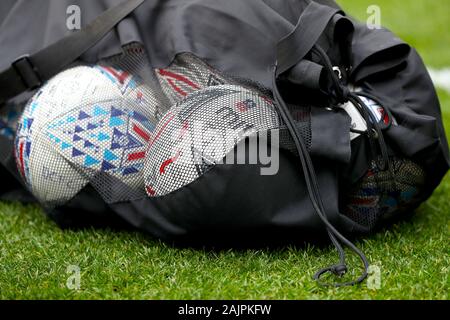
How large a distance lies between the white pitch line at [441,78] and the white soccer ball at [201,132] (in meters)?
2.90

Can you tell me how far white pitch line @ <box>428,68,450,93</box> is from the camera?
16.3 feet

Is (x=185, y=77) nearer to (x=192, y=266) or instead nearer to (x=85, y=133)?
(x=85, y=133)

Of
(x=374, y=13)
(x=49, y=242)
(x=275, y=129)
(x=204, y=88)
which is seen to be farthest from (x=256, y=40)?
(x=49, y=242)

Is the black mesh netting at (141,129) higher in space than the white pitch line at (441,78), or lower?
higher

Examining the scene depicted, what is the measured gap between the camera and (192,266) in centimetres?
230

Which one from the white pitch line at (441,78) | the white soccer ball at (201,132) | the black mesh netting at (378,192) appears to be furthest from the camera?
the white pitch line at (441,78)

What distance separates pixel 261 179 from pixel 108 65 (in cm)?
82

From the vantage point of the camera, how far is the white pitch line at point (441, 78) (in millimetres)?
4966

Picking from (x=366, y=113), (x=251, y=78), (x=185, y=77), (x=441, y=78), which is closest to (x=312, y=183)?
(x=366, y=113)

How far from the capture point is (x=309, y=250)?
7.96 feet

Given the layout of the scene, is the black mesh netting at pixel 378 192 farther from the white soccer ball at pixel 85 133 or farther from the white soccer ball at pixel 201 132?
the white soccer ball at pixel 85 133

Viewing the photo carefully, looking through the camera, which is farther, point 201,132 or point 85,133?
point 85,133

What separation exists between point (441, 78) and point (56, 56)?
3260 millimetres

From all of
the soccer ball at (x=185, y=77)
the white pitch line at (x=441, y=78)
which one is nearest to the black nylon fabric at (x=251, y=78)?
the soccer ball at (x=185, y=77)
